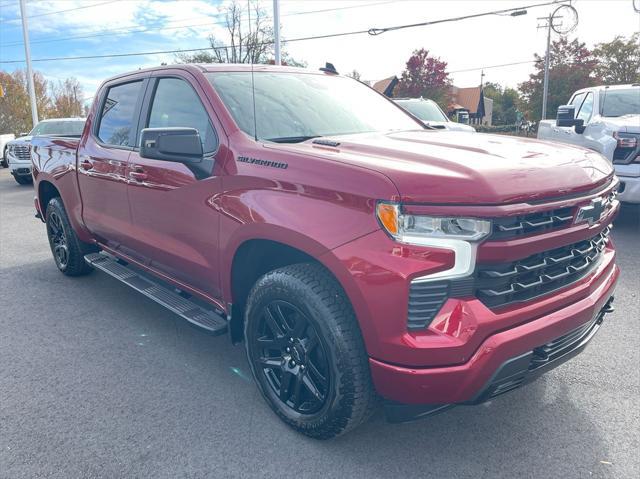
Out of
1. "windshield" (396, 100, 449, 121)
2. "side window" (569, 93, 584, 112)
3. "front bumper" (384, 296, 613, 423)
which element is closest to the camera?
"front bumper" (384, 296, 613, 423)

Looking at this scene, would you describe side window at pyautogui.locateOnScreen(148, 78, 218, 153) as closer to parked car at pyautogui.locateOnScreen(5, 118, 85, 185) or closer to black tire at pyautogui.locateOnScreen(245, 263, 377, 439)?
black tire at pyautogui.locateOnScreen(245, 263, 377, 439)

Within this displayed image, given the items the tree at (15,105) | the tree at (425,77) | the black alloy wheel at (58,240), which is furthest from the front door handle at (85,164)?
the tree at (425,77)

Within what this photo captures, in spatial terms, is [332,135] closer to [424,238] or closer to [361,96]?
[361,96]

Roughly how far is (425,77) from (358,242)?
45.6 m

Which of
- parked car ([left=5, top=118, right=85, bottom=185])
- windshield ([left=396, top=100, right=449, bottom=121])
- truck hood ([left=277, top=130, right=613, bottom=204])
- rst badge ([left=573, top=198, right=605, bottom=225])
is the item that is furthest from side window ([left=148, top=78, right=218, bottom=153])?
parked car ([left=5, top=118, right=85, bottom=185])

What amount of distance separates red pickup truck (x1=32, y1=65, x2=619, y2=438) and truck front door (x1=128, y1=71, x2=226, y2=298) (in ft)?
0.05

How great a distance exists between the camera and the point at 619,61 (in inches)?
1359

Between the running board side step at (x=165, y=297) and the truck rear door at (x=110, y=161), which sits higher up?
the truck rear door at (x=110, y=161)

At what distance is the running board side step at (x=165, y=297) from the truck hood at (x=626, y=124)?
557cm

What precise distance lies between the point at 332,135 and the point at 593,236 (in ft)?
5.02

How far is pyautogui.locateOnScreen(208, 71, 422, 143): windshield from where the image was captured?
3.15 metres

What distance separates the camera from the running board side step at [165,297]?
320 centimetres

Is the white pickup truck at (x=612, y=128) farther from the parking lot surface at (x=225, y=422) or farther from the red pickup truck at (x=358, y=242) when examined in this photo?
the red pickup truck at (x=358, y=242)

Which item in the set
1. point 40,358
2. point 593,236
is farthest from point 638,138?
point 40,358
